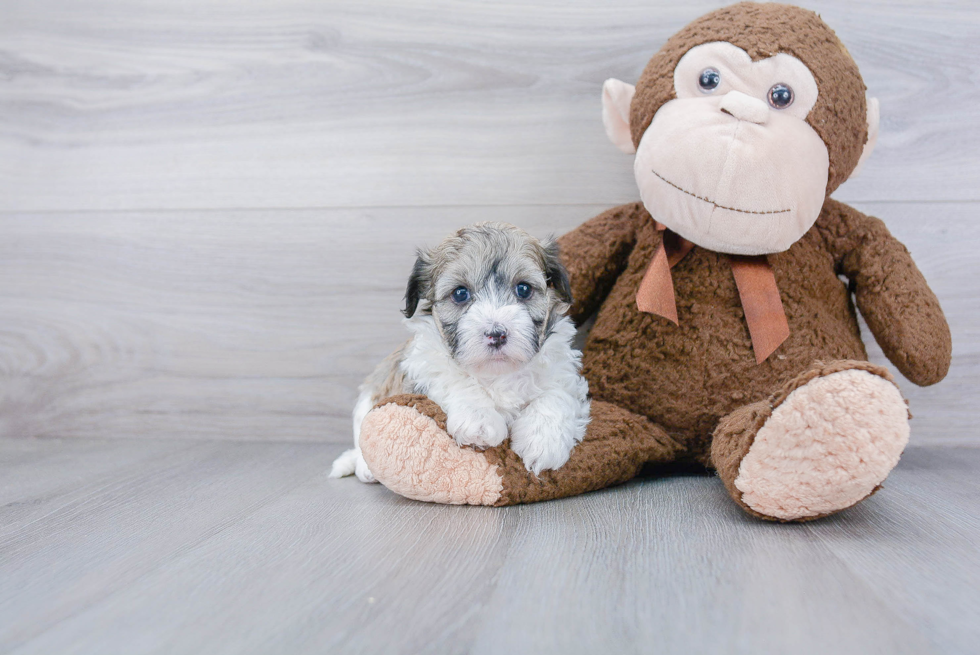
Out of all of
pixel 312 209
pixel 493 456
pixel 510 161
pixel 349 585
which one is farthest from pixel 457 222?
pixel 349 585

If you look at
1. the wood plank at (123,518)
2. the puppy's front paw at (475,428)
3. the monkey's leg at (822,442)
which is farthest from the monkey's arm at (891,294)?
the wood plank at (123,518)

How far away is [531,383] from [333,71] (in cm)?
112

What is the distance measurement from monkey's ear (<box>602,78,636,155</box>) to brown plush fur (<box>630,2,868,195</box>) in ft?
0.33

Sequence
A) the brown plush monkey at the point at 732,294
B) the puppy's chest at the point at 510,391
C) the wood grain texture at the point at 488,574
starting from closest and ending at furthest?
the wood grain texture at the point at 488,574 → the brown plush monkey at the point at 732,294 → the puppy's chest at the point at 510,391

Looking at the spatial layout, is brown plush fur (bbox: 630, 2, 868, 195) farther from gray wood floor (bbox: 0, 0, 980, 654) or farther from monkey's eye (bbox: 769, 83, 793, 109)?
gray wood floor (bbox: 0, 0, 980, 654)

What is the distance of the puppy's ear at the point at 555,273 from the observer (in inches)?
55.4

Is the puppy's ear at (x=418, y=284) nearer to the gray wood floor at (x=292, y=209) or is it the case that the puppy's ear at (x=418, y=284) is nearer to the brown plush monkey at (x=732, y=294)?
the brown plush monkey at (x=732, y=294)

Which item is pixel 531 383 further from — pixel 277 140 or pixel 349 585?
pixel 277 140

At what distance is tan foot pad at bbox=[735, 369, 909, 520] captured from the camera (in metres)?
1.05

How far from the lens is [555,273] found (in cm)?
142

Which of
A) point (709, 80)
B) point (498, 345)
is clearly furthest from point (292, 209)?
point (709, 80)

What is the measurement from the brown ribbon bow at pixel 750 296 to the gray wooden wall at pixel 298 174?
425 mm

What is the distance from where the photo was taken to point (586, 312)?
5.57 feet

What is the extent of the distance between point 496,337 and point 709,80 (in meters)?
0.70
